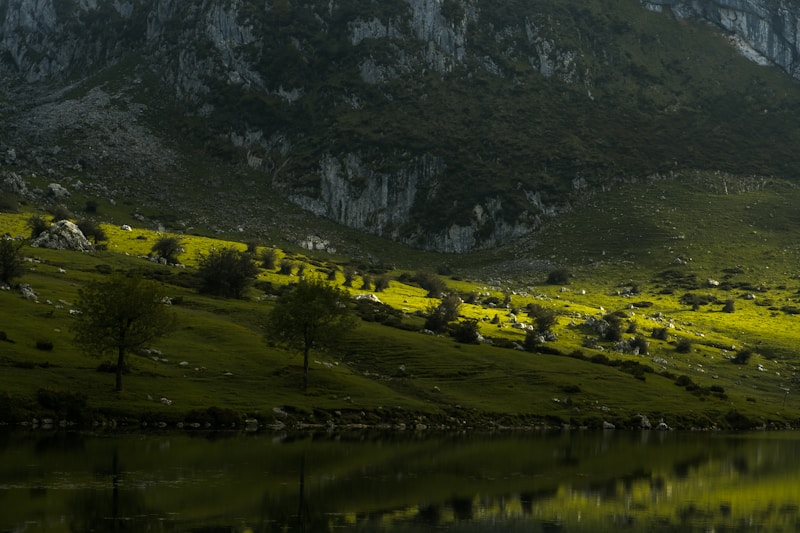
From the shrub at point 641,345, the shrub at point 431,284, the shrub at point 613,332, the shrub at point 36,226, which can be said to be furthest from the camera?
Answer: the shrub at point 431,284

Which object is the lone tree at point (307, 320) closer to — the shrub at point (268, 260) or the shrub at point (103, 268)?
the shrub at point (103, 268)

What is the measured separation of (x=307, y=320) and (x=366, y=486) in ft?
131

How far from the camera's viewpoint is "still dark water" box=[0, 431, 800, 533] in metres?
37.2

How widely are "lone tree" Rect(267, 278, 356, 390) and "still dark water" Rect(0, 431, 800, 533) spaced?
1798 centimetres

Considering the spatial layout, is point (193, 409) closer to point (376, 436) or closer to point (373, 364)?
point (376, 436)

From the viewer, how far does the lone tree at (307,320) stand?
85.4 metres

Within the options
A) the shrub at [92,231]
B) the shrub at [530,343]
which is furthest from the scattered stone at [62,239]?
the shrub at [530,343]

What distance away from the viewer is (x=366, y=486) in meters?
46.9

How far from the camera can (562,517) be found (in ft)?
138

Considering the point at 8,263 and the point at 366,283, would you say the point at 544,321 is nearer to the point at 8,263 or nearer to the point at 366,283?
the point at 366,283

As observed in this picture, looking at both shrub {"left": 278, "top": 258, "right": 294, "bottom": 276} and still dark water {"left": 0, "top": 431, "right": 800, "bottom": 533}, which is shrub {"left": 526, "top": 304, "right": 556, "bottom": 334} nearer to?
shrub {"left": 278, "top": 258, "right": 294, "bottom": 276}

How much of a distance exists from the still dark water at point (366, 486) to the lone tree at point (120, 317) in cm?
1347

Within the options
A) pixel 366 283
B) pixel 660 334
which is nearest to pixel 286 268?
pixel 366 283

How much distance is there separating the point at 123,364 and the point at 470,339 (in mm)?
55980
